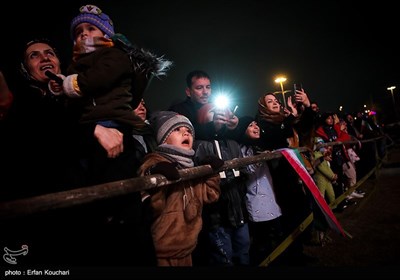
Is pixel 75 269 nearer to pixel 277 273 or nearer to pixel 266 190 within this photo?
pixel 277 273

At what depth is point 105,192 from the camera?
1067 mm

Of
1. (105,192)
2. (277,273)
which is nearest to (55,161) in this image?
(105,192)

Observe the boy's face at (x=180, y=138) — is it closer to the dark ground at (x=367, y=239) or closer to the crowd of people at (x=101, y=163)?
the crowd of people at (x=101, y=163)

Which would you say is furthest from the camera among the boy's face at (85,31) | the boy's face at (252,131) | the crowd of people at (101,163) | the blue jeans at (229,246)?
the boy's face at (252,131)

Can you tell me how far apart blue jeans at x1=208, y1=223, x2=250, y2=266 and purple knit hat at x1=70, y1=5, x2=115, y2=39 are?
2.19m

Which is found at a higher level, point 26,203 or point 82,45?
point 82,45

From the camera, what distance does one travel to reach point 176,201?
1.79 m

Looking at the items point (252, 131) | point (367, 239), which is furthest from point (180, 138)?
point (367, 239)

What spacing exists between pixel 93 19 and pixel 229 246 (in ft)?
8.12

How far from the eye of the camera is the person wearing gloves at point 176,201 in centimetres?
165

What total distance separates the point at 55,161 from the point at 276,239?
296 cm

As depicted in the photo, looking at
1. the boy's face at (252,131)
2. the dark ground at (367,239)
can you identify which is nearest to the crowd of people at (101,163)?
the boy's face at (252,131)

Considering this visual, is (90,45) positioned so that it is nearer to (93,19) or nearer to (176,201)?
(93,19)

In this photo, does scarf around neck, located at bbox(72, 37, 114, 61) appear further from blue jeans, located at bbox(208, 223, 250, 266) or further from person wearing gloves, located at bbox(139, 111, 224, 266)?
blue jeans, located at bbox(208, 223, 250, 266)
